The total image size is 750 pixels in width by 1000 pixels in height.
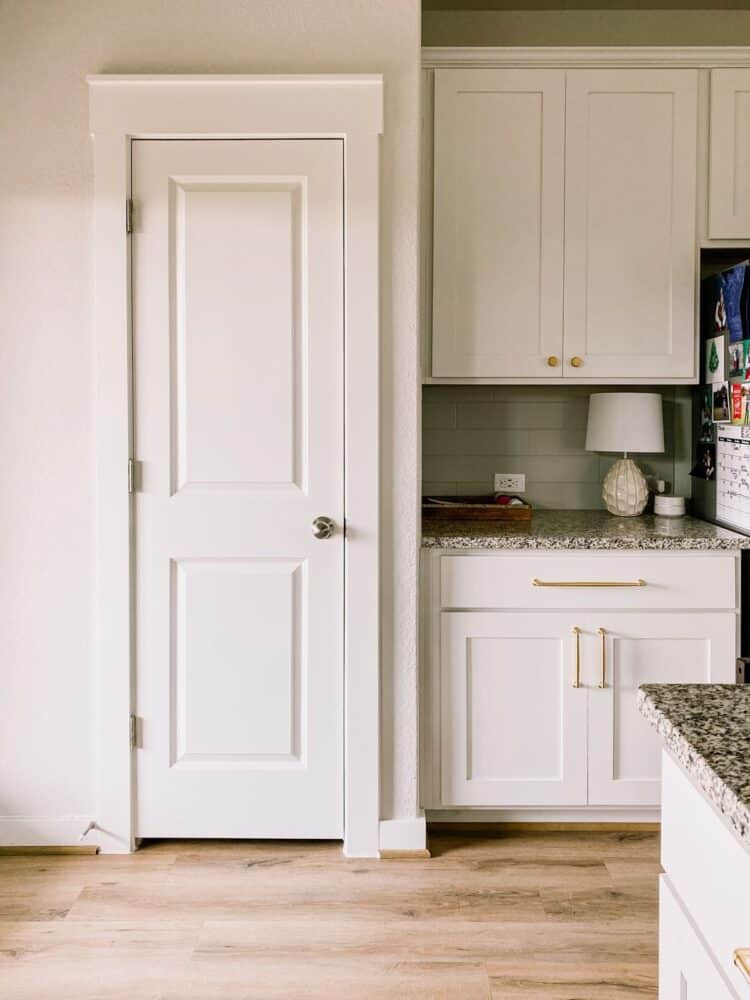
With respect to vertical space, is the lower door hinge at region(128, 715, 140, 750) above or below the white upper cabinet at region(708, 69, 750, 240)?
below

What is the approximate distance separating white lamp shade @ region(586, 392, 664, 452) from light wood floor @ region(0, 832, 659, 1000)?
4.01ft

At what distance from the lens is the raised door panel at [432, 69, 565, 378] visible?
2.91 meters

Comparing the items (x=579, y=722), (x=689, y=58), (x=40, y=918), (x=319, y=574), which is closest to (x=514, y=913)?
(x=579, y=722)

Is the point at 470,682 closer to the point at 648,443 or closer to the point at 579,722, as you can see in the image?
the point at 579,722

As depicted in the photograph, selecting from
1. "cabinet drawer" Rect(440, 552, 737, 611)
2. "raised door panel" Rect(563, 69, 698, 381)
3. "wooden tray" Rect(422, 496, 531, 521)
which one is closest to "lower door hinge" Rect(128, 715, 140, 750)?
"cabinet drawer" Rect(440, 552, 737, 611)

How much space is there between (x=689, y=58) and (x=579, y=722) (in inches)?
80.9

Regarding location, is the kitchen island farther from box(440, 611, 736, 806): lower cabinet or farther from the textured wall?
the textured wall

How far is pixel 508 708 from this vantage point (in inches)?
108

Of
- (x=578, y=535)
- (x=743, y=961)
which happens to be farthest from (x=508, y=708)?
(x=743, y=961)

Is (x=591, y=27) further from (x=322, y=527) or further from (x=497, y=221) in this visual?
(x=322, y=527)

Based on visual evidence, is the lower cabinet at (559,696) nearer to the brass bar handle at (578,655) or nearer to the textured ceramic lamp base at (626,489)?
the brass bar handle at (578,655)

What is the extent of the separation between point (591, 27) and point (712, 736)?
9.92ft

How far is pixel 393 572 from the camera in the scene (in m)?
2.65

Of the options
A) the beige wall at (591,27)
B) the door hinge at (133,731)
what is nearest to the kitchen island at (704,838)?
the door hinge at (133,731)
